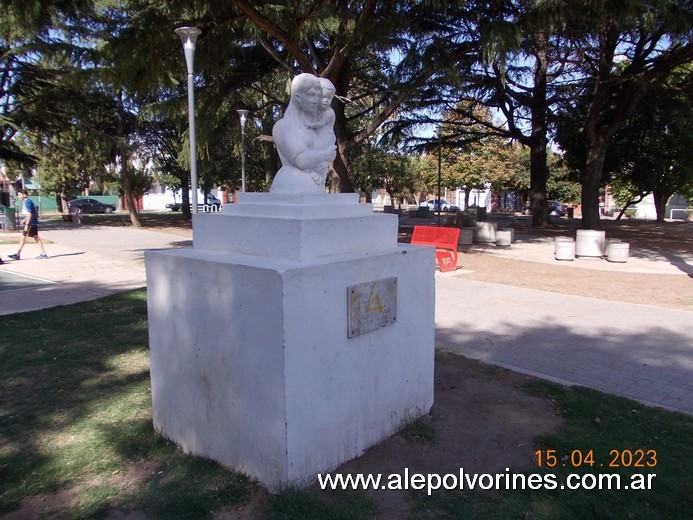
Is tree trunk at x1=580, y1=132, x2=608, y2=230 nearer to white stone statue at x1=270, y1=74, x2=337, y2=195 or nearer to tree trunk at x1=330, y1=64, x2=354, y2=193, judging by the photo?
tree trunk at x1=330, y1=64, x2=354, y2=193

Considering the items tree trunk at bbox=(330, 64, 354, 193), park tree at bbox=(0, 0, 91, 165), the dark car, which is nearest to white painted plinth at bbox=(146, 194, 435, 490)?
tree trunk at bbox=(330, 64, 354, 193)

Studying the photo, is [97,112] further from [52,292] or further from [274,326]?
[274,326]

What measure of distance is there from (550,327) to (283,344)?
523 cm

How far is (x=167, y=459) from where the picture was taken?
3545 millimetres

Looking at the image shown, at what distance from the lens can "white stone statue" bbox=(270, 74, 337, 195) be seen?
378 cm

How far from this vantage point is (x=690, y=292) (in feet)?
31.5

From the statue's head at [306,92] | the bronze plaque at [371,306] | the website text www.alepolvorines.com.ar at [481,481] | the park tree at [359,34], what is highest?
the park tree at [359,34]

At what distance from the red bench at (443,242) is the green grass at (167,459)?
695cm

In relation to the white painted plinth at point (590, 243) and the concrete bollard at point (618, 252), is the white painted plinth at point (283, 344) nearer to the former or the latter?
the concrete bollard at point (618, 252)

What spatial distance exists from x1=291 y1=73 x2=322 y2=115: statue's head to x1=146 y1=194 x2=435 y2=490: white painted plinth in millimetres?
794

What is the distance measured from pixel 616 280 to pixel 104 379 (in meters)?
9.94

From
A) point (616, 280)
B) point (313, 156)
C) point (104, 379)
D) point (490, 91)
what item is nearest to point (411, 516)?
point (313, 156)

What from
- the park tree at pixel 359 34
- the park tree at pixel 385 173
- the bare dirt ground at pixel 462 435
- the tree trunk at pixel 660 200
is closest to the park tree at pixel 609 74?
the park tree at pixel 359 34

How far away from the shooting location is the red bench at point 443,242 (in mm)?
11593
